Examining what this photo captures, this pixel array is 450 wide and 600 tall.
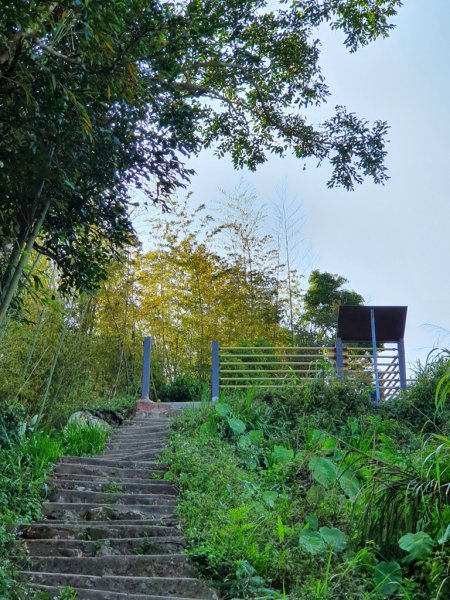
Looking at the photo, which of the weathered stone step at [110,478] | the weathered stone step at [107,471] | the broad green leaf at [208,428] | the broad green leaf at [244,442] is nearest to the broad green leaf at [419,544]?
the weathered stone step at [110,478]

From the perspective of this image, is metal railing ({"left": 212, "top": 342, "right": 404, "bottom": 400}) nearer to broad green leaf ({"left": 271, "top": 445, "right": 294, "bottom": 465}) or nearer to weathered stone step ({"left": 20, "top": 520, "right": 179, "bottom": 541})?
broad green leaf ({"left": 271, "top": 445, "right": 294, "bottom": 465})

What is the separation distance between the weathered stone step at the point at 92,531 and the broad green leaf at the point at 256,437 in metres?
2.37

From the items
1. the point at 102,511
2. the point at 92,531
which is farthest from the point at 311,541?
the point at 102,511

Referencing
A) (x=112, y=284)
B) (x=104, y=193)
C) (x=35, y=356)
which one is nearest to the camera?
(x=104, y=193)

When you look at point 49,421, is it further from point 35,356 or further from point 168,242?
point 168,242

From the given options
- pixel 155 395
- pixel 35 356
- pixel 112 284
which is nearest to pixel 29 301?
pixel 35 356

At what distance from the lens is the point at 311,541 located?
430cm

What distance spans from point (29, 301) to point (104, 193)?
168 inches

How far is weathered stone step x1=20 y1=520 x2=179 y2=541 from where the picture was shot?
5035mm

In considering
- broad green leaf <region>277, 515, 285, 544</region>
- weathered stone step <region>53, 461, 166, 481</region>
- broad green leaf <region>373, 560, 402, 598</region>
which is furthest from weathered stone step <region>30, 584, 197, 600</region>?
weathered stone step <region>53, 461, 166, 481</region>

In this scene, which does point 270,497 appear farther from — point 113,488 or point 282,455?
point 113,488

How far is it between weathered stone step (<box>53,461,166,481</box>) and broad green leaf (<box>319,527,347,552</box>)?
263cm

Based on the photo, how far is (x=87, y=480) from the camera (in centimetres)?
641

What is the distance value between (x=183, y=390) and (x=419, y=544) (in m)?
8.43
